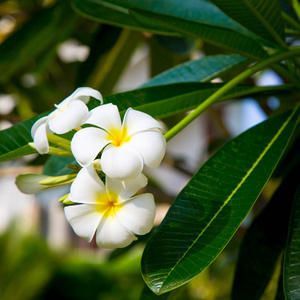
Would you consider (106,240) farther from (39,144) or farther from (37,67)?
(37,67)

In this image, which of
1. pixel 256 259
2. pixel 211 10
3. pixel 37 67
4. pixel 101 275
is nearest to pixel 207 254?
pixel 256 259

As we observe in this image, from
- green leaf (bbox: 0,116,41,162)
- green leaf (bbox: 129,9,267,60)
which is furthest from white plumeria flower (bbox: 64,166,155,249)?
green leaf (bbox: 129,9,267,60)

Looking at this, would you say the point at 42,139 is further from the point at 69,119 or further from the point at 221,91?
the point at 221,91

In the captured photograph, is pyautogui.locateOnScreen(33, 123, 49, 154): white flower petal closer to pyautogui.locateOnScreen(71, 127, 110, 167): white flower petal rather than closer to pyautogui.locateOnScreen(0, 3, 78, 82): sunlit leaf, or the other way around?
pyautogui.locateOnScreen(71, 127, 110, 167): white flower petal

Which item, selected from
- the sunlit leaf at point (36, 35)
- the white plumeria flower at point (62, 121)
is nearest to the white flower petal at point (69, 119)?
the white plumeria flower at point (62, 121)

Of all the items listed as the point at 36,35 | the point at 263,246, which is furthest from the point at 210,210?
the point at 36,35
